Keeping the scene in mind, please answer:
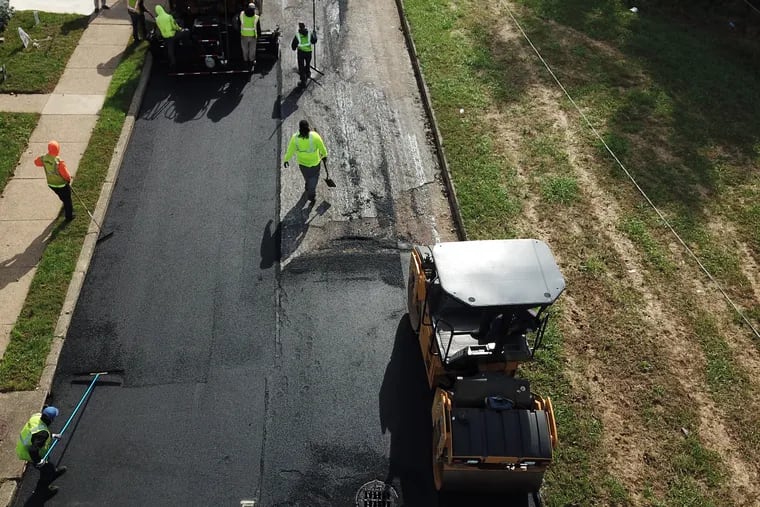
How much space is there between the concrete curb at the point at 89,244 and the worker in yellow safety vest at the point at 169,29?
0.81 meters

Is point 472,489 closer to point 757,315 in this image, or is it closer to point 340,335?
point 340,335

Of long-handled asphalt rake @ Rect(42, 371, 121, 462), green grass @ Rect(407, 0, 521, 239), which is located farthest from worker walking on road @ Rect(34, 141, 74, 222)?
green grass @ Rect(407, 0, 521, 239)

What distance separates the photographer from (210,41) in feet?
48.3

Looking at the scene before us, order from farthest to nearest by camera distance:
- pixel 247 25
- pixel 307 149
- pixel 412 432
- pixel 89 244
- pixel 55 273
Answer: pixel 247 25
pixel 307 149
pixel 89 244
pixel 55 273
pixel 412 432

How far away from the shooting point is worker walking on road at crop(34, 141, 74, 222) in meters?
10.4

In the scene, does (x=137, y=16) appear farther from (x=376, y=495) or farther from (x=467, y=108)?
(x=376, y=495)

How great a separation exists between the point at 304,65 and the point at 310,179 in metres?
4.47

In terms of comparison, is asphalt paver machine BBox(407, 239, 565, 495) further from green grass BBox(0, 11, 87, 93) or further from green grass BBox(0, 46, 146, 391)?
green grass BBox(0, 11, 87, 93)

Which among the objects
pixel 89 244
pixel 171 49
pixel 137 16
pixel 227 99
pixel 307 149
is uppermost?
pixel 137 16

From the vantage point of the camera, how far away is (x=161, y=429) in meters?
8.16

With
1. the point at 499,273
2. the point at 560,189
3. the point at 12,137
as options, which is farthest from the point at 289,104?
the point at 499,273

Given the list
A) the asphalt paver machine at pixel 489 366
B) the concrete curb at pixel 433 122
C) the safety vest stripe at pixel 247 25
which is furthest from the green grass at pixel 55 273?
the concrete curb at pixel 433 122

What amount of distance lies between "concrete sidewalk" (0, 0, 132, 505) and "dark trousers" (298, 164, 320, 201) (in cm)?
417

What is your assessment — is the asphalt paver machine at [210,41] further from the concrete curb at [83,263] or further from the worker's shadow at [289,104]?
the worker's shadow at [289,104]
